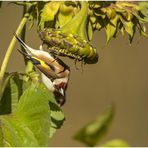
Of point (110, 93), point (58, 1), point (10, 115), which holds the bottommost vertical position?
point (110, 93)

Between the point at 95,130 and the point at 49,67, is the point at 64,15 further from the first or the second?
the point at 95,130

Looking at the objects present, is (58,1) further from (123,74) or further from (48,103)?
(123,74)

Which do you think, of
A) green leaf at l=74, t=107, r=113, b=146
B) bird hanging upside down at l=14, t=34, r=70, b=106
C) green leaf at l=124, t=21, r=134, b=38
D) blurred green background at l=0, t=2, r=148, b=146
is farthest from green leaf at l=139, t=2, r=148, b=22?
blurred green background at l=0, t=2, r=148, b=146

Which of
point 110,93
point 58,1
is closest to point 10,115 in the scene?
point 58,1

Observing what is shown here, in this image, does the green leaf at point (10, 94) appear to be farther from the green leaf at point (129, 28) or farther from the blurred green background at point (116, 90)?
the blurred green background at point (116, 90)

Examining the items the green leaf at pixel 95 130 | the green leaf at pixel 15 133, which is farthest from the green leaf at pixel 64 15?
the green leaf at pixel 95 130

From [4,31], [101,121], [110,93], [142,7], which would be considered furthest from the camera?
[110,93]

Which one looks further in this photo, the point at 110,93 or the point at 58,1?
the point at 110,93

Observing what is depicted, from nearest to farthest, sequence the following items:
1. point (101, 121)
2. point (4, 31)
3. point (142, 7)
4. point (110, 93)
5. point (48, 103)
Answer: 1. point (101, 121)
2. point (48, 103)
3. point (142, 7)
4. point (4, 31)
5. point (110, 93)
